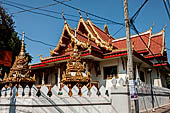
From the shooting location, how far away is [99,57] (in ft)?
41.0

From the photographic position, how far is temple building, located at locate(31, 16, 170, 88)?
12.5 m

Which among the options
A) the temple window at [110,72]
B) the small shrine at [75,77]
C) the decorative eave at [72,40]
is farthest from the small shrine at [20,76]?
the temple window at [110,72]

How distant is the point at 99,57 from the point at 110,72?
172 centimetres

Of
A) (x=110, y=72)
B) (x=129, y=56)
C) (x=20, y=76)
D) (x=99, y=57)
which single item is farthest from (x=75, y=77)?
(x=110, y=72)

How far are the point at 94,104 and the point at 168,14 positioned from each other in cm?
530

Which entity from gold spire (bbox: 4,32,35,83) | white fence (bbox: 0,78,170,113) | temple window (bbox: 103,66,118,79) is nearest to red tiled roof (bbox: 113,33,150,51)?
temple window (bbox: 103,66,118,79)

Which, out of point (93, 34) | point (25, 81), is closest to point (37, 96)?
point (25, 81)

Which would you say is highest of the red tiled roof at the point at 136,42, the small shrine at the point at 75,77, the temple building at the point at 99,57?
the red tiled roof at the point at 136,42

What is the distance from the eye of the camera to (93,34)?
609 inches

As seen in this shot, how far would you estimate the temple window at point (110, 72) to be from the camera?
13.0 m

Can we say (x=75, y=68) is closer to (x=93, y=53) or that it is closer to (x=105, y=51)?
Answer: (x=93, y=53)

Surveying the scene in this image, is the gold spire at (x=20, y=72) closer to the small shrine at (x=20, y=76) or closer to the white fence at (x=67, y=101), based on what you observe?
the small shrine at (x=20, y=76)

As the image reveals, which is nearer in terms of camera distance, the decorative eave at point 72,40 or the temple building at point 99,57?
the temple building at point 99,57

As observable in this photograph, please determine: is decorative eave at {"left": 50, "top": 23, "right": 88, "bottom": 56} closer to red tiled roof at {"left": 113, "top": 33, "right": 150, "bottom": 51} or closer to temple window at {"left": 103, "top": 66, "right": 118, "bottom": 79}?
temple window at {"left": 103, "top": 66, "right": 118, "bottom": 79}
